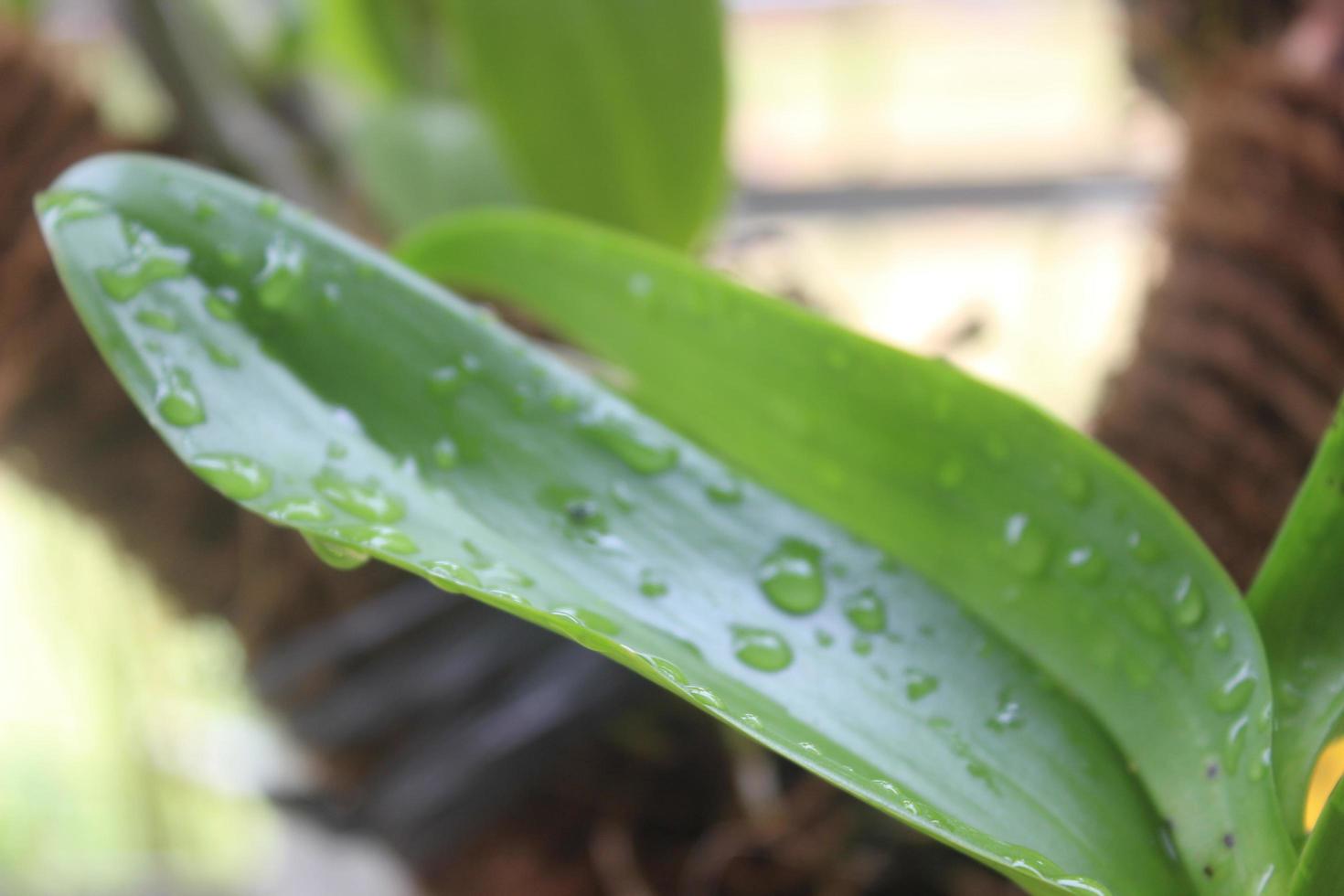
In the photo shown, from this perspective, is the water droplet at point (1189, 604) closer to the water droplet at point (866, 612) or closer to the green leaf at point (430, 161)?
the water droplet at point (866, 612)

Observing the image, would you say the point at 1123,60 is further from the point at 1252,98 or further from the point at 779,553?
the point at 779,553

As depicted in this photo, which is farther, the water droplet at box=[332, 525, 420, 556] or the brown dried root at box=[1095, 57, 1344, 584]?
the brown dried root at box=[1095, 57, 1344, 584]

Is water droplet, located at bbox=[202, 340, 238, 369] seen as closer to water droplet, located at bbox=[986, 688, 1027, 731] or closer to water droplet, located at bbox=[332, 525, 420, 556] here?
water droplet, located at bbox=[332, 525, 420, 556]

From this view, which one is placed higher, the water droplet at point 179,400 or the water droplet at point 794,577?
the water droplet at point 179,400

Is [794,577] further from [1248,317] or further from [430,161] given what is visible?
[430,161]

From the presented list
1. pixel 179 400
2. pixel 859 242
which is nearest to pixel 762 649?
pixel 179 400

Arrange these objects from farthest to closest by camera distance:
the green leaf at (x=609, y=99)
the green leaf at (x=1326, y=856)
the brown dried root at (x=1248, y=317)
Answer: the green leaf at (x=609, y=99), the brown dried root at (x=1248, y=317), the green leaf at (x=1326, y=856)

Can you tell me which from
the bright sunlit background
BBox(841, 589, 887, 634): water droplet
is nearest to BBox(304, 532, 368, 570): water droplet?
BBox(841, 589, 887, 634): water droplet

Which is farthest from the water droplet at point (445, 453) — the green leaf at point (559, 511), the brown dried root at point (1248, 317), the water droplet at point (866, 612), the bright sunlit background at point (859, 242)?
the bright sunlit background at point (859, 242)
